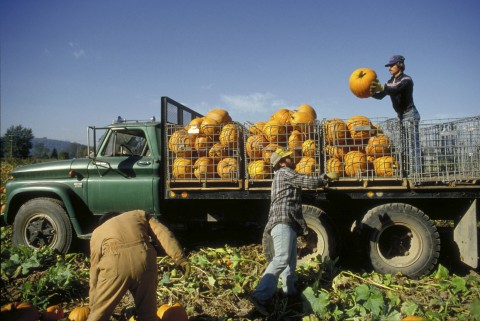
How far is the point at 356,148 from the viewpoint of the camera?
16.6 ft

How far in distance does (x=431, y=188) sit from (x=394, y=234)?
898mm

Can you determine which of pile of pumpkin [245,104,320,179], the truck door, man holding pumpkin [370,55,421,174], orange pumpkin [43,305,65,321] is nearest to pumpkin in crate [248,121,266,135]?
pile of pumpkin [245,104,320,179]

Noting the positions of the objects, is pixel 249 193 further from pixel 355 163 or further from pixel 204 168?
pixel 355 163

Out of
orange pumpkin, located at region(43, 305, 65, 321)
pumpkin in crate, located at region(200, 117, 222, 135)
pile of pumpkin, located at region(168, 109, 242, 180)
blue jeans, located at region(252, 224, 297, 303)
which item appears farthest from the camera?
pumpkin in crate, located at region(200, 117, 222, 135)

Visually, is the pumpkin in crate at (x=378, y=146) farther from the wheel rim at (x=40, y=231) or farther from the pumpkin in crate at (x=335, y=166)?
the wheel rim at (x=40, y=231)

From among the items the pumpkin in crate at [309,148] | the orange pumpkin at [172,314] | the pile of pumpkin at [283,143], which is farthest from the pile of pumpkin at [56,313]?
the pumpkin in crate at [309,148]

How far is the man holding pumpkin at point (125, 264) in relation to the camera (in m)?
2.89

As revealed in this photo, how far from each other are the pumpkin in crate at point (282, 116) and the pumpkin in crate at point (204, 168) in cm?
129

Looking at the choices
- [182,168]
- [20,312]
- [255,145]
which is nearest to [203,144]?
[182,168]

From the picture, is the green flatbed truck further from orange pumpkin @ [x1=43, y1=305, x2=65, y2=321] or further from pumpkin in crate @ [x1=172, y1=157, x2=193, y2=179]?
orange pumpkin @ [x1=43, y1=305, x2=65, y2=321]

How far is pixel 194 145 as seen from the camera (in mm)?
5406

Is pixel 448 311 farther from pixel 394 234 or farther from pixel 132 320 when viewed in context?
pixel 132 320

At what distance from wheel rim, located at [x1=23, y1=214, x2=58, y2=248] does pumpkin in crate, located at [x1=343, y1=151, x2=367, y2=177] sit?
5017mm

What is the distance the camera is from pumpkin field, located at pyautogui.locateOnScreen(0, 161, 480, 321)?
367cm
